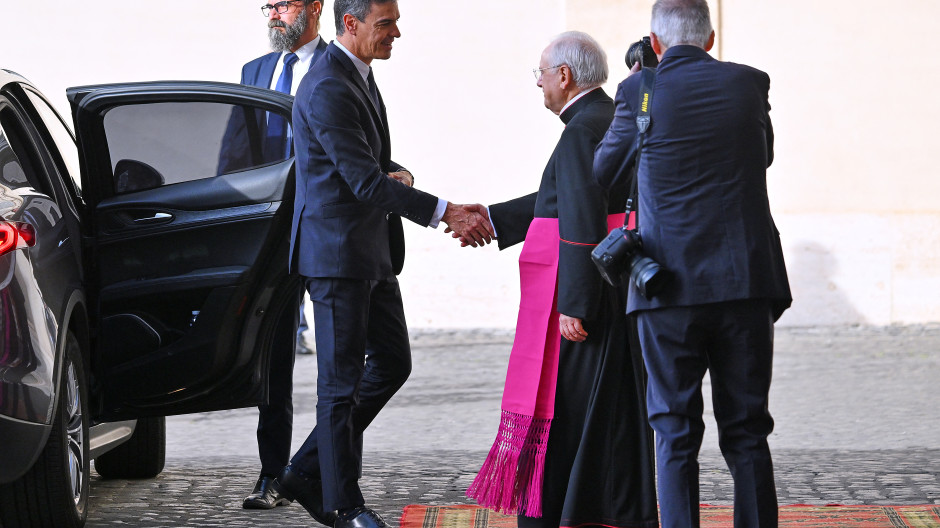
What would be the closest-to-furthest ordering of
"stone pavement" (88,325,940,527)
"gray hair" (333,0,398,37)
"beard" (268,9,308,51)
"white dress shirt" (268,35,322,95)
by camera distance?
"gray hair" (333,0,398,37) → "stone pavement" (88,325,940,527) → "white dress shirt" (268,35,322,95) → "beard" (268,9,308,51)

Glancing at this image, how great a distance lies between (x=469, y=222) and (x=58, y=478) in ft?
5.15

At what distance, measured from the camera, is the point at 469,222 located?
15.3 feet

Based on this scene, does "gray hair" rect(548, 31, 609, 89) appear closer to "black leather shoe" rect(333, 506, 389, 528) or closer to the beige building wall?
"black leather shoe" rect(333, 506, 389, 528)

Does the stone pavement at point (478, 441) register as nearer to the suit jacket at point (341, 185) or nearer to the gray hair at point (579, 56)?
the suit jacket at point (341, 185)

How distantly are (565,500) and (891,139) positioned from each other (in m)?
9.21

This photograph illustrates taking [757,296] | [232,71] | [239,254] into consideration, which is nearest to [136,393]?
[239,254]

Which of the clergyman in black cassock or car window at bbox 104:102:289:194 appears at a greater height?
car window at bbox 104:102:289:194

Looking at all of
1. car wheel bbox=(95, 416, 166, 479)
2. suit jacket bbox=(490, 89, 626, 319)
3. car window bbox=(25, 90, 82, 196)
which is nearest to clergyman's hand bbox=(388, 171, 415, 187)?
suit jacket bbox=(490, 89, 626, 319)

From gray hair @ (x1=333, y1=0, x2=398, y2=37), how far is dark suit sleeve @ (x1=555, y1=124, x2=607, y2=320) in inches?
35.8

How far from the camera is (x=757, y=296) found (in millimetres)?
3754

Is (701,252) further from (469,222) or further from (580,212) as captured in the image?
(469,222)

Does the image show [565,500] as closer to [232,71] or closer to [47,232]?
[47,232]

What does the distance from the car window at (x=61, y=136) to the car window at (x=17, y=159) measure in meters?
0.29

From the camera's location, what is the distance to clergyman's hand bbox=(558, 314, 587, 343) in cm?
415
